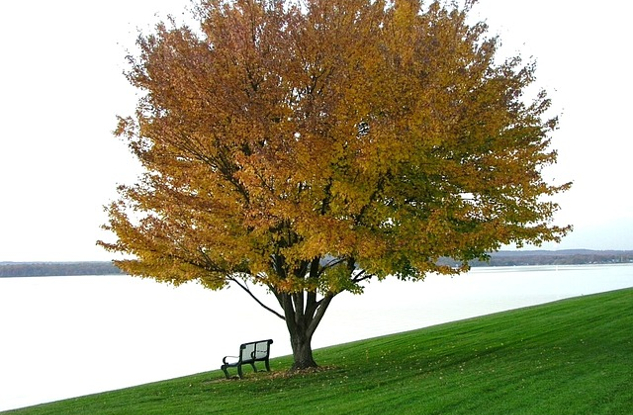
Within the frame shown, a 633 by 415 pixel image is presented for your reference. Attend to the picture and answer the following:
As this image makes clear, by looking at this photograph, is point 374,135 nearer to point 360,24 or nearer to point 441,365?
point 360,24

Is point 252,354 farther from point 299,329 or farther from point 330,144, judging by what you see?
point 330,144

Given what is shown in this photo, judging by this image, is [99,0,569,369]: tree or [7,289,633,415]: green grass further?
[99,0,569,369]: tree

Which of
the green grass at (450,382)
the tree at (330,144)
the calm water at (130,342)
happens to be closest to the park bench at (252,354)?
the green grass at (450,382)

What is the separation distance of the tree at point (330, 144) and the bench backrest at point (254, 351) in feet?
10.4

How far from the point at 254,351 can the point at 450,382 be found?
6564 millimetres

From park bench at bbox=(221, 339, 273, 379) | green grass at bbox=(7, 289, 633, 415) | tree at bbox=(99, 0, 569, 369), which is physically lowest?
green grass at bbox=(7, 289, 633, 415)

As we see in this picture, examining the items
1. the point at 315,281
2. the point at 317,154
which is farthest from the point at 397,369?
the point at 317,154

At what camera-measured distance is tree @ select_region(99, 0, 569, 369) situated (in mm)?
12500

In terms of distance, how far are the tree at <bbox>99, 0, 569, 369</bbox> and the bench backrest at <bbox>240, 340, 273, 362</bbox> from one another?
3170 mm

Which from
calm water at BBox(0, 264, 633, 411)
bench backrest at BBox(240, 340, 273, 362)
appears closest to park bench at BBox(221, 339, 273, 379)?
bench backrest at BBox(240, 340, 273, 362)

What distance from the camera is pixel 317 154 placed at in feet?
40.4

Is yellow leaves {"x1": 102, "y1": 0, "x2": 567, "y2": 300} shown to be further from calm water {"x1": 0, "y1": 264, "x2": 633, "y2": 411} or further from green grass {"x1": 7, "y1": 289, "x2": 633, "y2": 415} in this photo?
calm water {"x1": 0, "y1": 264, "x2": 633, "y2": 411}

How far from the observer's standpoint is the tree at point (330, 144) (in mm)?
12500

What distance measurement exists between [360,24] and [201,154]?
425cm
